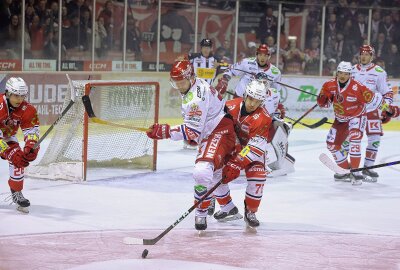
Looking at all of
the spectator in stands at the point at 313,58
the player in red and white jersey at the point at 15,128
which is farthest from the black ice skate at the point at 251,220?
the spectator in stands at the point at 313,58

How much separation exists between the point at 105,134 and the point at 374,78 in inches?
107

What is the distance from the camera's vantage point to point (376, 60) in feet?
44.3

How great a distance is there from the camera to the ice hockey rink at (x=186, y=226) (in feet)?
15.8

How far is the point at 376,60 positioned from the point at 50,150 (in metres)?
7.28

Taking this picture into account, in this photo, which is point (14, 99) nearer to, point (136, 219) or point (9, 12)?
point (136, 219)

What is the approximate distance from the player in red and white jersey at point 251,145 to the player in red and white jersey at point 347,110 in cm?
225

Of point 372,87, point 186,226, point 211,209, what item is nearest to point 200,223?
point 186,226

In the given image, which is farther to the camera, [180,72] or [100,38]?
[100,38]

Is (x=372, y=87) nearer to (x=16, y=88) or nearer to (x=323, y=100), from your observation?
(x=323, y=100)

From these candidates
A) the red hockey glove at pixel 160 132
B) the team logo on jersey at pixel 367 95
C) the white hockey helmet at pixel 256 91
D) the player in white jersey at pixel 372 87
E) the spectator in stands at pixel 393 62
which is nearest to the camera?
the red hockey glove at pixel 160 132

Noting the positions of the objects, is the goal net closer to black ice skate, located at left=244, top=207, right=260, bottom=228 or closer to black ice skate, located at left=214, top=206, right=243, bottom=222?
black ice skate, located at left=214, top=206, right=243, bottom=222

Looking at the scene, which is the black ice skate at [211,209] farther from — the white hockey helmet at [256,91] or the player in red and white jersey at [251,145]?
the white hockey helmet at [256,91]

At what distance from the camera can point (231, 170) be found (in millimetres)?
5344

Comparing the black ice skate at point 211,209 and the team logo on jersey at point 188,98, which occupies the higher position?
the team logo on jersey at point 188,98
